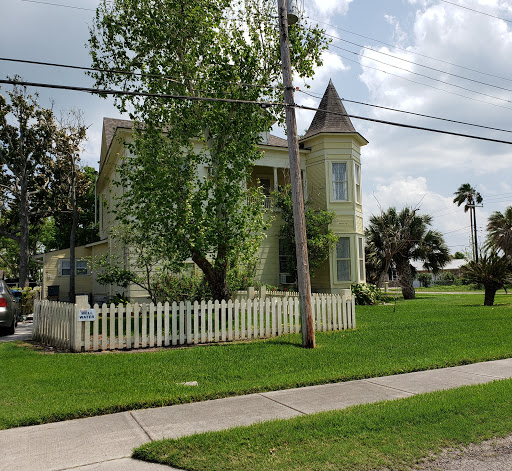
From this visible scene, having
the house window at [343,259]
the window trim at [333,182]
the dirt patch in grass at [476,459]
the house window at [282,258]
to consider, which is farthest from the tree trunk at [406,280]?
the dirt patch in grass at [476,459]

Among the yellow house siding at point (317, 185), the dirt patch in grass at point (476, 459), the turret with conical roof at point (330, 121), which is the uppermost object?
the turret with conical roof at point (330, 121)

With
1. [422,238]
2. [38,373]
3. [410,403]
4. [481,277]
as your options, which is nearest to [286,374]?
[410,403]

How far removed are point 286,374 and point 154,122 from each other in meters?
9.43

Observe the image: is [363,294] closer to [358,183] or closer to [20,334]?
[358,183]

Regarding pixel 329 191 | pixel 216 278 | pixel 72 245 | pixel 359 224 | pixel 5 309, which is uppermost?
pixel 329 191

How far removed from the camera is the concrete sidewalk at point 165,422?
4.34m

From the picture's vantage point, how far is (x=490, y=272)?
1872 cm

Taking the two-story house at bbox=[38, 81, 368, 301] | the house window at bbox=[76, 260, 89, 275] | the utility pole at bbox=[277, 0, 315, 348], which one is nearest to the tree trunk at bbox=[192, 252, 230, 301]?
the utility pole at bbox=[277, 0, 315, 348]

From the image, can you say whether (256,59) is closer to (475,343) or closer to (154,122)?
(154,122)

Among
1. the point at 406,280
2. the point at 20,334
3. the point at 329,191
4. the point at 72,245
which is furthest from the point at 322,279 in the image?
the point at 72,245

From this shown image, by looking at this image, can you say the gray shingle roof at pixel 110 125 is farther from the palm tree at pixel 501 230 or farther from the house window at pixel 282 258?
the palm tree at pixel 501 230

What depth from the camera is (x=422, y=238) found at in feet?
89.4

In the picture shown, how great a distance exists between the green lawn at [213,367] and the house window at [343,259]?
9.66 metres

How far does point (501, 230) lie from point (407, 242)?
11.0 metres
